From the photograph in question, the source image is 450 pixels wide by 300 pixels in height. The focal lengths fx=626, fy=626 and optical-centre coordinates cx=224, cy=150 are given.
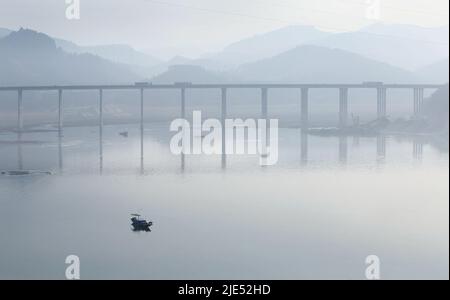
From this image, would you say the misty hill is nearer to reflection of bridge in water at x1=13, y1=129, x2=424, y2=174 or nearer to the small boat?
reflection of bridge in water at x1=13, y1=129, x2=424, y2=174

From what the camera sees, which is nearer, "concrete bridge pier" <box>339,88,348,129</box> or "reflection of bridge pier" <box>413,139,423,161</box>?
"reflection of bridge pier" <box>413,139,423,161</box>

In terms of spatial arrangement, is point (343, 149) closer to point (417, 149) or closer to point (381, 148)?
point (381, 148)

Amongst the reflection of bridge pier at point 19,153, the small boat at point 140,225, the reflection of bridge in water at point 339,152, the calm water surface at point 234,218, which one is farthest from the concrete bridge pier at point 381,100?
the small boat at point 140,225

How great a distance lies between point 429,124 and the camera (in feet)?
89.4

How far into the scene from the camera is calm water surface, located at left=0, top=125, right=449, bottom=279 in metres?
13.8

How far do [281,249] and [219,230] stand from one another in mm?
2496

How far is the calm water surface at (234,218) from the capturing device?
13.8 m

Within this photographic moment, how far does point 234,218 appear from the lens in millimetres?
18641

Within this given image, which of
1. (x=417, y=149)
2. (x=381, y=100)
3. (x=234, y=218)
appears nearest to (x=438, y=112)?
(x=417, y=149)

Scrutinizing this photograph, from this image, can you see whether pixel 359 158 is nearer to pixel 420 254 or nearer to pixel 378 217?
pixel 378 217

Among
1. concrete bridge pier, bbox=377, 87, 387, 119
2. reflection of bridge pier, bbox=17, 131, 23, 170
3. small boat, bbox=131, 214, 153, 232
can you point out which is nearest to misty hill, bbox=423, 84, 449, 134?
small boat, bbox=131, 214, 153, 232

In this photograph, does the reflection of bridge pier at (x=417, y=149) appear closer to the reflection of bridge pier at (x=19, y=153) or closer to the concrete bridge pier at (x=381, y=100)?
the reflection of bridge pier at (x=19, y=153)
